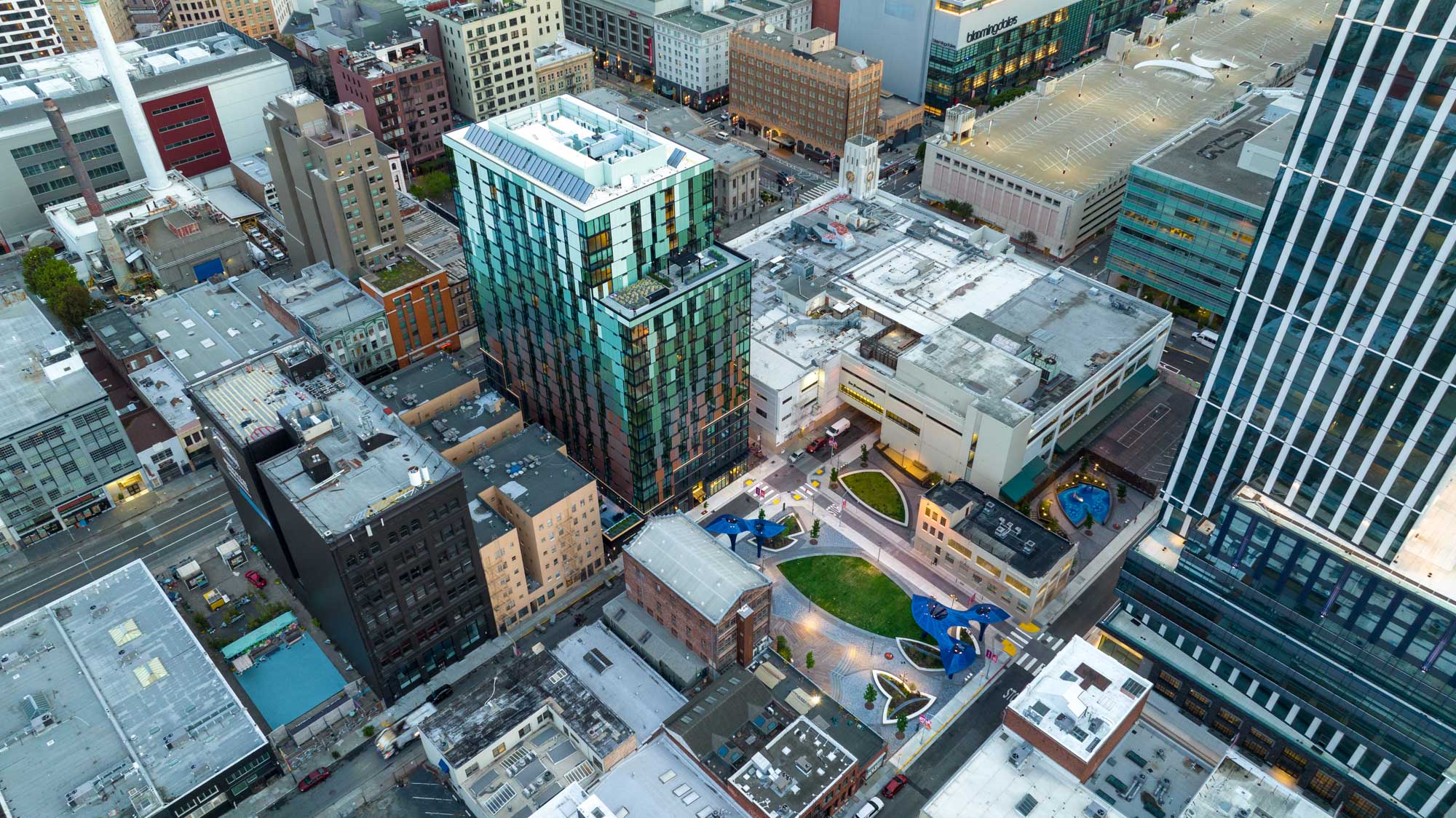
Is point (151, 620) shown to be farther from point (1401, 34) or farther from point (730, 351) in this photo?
point (1401, 34)

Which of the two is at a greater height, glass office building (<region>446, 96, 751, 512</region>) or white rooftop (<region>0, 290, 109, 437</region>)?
glass office building (<region>446, 96, 751, 512</region>)

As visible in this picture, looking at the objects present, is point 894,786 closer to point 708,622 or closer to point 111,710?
point 708,622

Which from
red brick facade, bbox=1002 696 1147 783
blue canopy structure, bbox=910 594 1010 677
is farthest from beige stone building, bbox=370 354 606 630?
red brick facade, bbox=1002 696 1147 783

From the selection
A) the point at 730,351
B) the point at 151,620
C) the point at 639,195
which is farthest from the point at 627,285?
the point at 151,620

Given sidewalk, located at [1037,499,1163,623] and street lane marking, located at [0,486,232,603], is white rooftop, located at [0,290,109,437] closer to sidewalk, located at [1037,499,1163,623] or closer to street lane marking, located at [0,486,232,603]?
street lane marking, located at [0,486,232,603]

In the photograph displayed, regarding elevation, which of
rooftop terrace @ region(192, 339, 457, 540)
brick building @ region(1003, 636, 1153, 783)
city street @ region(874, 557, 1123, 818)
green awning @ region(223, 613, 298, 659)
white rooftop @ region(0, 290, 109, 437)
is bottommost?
city street @ region(874, 557, 1123, 818)
